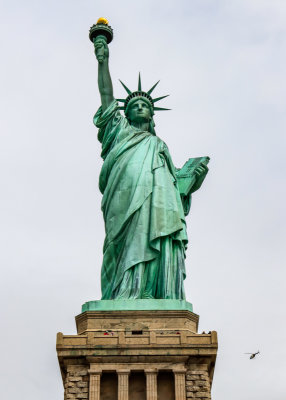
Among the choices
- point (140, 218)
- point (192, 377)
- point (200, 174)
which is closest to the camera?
point (192, 377)

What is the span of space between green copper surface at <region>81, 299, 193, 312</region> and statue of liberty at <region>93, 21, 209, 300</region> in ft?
1.34

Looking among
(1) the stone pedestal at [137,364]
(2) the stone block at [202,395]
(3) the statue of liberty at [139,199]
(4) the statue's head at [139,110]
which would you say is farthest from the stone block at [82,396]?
(4) the statue's head at [139,110]

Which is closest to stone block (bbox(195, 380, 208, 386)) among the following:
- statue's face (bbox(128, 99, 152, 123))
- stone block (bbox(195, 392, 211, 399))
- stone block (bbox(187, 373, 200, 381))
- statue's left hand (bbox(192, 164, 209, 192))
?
stone block (bbox(187, 373, 200, 381))

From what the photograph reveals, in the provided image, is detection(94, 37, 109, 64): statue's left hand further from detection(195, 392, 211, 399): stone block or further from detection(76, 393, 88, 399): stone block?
detection(195, 392, 211, 399): stone block

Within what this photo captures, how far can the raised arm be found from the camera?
27.5 metres

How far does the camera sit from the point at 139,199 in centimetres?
2508

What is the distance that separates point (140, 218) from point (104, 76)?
5.22 metres

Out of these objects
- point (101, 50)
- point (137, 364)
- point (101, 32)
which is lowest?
point (137, 364)

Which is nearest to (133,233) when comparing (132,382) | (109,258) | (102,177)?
(109,258)

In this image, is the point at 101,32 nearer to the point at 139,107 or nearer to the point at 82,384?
the point at 139,107

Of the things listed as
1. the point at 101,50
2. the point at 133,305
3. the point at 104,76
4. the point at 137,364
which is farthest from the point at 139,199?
the point at 101,50

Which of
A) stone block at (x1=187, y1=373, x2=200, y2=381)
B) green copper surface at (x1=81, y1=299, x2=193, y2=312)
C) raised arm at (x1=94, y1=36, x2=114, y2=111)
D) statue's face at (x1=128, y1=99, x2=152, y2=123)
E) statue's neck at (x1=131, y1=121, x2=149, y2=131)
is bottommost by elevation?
stone block at (x1=187, y1=373, x2=200, y2=381)

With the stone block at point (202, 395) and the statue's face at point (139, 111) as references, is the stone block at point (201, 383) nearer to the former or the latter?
the stone block at point (202, 395)

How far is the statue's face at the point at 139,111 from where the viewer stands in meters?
27.6
